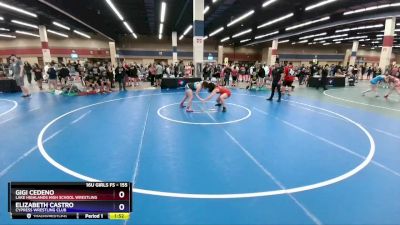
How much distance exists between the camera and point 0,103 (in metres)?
11.5

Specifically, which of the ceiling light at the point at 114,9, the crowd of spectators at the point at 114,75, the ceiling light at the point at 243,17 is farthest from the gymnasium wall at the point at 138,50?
the crowd of spectators at the point at 114,75

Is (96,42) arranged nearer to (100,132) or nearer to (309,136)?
(100,132)

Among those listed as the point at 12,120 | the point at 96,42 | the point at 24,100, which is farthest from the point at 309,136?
the point at 96,42

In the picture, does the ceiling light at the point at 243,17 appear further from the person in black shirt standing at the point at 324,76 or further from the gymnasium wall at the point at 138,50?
the gymnasium wall at the point at 138,50

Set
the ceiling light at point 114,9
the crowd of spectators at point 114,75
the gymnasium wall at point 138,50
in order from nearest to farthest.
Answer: the crowd of spectators at point 114,75 → the ceiling light at point 114,9 → the gymnasium wall at point 138,50

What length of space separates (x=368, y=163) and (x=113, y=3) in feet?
64.2
